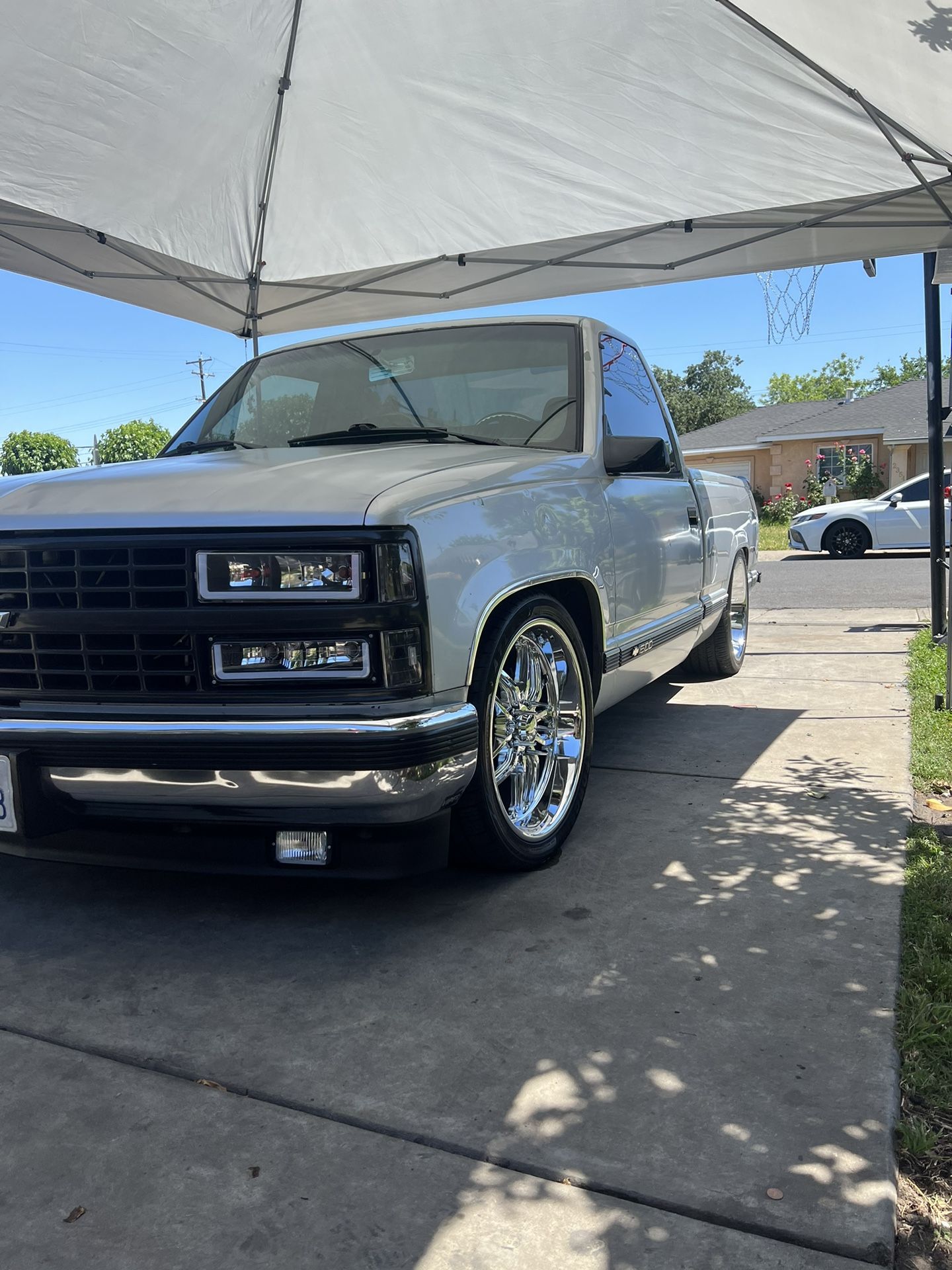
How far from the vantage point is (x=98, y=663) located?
2859mm

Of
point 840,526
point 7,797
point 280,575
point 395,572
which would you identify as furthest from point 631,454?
point 840,526

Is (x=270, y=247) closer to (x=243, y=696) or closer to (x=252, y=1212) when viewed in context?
(x=243, y=696)

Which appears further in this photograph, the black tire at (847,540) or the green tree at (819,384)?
the green tree at (819,384)

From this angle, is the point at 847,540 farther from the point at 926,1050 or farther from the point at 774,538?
the point at 926,1050

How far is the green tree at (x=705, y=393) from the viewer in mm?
75938

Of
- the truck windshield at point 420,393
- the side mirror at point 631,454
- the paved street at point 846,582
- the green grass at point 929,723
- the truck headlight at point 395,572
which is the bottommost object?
the green grass at point 929,723

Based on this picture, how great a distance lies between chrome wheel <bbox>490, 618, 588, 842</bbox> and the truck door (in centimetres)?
49

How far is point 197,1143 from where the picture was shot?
210 cm

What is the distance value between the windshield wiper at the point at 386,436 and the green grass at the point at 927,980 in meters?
2.17

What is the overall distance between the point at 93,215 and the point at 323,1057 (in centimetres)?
551

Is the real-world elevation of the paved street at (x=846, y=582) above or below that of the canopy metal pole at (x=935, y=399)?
below

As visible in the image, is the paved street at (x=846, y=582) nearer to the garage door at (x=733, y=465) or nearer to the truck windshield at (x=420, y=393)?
the truck windshield at (x=420, y=393)

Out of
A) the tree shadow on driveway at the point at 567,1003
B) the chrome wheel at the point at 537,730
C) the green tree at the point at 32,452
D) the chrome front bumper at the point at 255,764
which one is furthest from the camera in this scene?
the green tree at the point at 32,452

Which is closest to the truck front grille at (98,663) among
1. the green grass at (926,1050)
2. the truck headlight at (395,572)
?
the truck headlight at (395,572)
